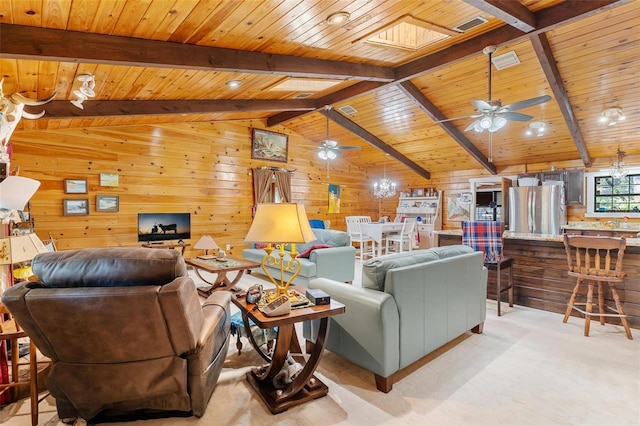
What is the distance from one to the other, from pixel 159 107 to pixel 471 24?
4.17m

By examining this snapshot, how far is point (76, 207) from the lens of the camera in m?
5.32

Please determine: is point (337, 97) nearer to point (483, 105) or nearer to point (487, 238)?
point (483, 105)

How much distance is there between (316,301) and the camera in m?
2.15

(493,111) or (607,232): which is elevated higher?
(493,111)

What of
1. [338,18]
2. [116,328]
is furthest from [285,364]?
[338,18]

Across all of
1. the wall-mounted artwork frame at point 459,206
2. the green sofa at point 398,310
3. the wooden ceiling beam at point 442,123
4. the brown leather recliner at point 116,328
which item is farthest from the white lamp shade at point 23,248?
the wall-mounted artwork frame at point 459,206

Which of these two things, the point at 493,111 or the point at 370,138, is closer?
the point at 493,111

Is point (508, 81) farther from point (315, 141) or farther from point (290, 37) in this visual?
point (315, 141)

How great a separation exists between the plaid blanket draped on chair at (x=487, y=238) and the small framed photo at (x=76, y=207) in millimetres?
5862

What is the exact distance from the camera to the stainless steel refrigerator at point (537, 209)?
6453 mm

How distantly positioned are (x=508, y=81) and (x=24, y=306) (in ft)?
19.3

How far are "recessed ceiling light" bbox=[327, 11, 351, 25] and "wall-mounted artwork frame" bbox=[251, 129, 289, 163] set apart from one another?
15.8 feet

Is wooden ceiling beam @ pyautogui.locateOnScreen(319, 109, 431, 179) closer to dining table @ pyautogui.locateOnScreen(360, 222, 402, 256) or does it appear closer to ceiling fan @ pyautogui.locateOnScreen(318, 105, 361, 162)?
ceiling fan @ pyautogui.locateOnScreen(318, 105, 361, 162)

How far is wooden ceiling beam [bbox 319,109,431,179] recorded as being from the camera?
6970mm
